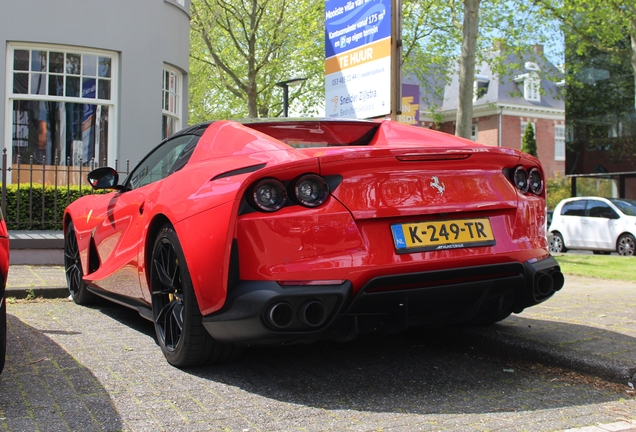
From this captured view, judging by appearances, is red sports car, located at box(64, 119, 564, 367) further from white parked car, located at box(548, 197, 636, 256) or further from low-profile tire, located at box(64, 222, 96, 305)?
white parked car, located at box(548, 197, 636, 256)

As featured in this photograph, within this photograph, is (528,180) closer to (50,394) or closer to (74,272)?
(50,394)

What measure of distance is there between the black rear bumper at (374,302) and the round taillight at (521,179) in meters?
0.42

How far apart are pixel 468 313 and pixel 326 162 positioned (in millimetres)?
1140

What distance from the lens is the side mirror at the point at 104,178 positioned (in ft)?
16.9

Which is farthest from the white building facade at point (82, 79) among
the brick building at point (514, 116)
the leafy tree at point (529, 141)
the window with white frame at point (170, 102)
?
the leafy tree at point (529, 141)

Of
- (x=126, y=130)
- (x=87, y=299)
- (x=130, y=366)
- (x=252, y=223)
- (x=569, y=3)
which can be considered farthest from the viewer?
(x=569, y=3)

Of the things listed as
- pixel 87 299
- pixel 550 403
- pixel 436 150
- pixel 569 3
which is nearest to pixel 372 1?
pixel 87 299

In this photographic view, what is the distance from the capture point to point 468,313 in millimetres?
3740

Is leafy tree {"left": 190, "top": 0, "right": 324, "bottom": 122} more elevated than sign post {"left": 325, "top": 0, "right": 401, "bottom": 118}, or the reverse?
leafy tree {"left": 190, "top": 0, "right": 324, "bottom": 122}

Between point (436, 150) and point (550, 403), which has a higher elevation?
point (436, 150)

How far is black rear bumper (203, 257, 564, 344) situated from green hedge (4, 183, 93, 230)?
→ 6.89 meters

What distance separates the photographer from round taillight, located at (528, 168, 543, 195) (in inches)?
158

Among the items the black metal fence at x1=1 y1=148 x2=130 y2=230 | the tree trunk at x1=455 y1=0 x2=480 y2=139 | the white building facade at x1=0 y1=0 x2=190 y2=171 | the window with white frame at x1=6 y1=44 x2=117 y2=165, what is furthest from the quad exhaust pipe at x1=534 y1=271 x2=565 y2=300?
the tree trunk at x1=455 y1=0 x2=480 y2=139

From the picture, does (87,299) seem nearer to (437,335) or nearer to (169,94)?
(437,335)
